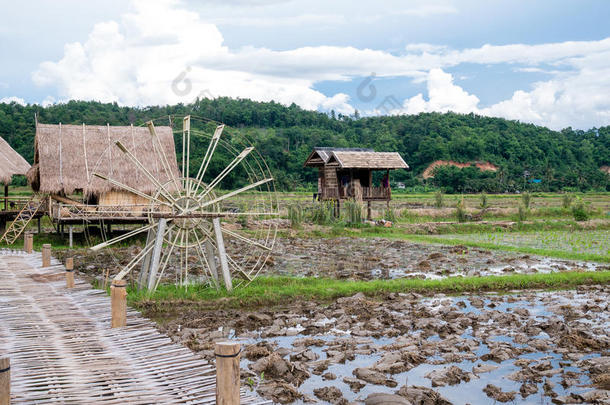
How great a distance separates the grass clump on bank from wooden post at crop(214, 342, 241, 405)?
19.2 feet

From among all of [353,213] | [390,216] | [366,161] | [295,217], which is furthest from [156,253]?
[366,161]

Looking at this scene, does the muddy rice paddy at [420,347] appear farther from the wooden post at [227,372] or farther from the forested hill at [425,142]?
the forested hill at [425,142]

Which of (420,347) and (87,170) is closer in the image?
(420,347)

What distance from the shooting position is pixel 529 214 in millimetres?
29000

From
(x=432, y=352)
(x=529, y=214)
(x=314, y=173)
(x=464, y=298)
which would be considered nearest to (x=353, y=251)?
(x=464, y=298)

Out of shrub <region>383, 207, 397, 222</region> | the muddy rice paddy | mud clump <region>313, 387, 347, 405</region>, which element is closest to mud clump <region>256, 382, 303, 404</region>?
the muddy rice paddy

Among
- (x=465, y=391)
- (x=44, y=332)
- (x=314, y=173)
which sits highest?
(x=314, y=173)

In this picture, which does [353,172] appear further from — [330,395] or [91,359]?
[91,359]

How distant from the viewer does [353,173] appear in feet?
100

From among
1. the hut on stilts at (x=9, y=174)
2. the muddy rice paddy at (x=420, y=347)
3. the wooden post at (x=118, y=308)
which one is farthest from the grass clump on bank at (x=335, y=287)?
the hut on stilts at (x=9, y=174)

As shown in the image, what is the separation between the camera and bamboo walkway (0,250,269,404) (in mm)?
5219

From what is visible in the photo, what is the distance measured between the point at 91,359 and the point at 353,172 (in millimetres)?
25049

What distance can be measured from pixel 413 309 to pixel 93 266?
871cm

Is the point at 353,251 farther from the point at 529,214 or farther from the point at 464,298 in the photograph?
the point at 529,214
